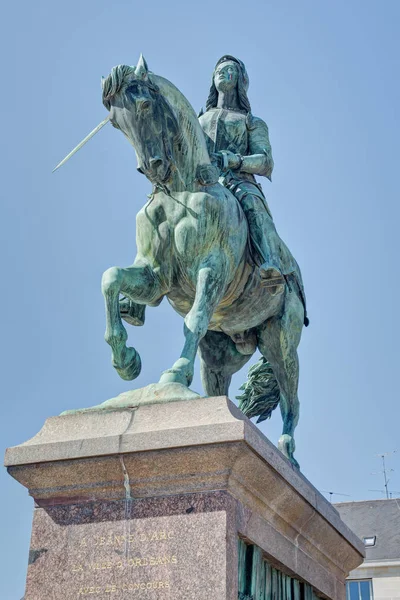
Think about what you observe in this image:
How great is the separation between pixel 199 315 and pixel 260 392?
290 cm

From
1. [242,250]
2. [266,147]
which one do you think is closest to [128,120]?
[242,250]

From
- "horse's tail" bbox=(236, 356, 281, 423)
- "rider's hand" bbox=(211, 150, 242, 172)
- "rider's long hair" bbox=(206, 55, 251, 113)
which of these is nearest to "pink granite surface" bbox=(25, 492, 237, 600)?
"rider's hand" bbox=(211, 150, 242, 172)

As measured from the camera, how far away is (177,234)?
817 centimetres

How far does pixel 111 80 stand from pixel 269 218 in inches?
83.9

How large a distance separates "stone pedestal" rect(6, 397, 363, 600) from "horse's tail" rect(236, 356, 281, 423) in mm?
3206

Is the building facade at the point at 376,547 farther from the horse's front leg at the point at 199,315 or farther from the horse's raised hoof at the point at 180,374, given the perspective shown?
the horse's raised hoof at the point at 180,374

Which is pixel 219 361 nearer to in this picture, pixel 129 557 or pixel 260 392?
pixel 260 392

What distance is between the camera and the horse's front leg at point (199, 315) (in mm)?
7332

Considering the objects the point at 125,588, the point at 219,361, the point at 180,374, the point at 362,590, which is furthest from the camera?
the point at 362,590

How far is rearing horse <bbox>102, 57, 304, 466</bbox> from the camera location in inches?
308

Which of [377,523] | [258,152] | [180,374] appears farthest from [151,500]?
[377,523]

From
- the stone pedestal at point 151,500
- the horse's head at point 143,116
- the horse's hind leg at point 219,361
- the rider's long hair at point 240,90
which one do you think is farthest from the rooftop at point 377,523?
the stone pedestal at point 151,500

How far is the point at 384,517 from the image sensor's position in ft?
127

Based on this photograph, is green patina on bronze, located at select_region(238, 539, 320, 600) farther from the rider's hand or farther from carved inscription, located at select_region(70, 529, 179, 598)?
the rider's hand
